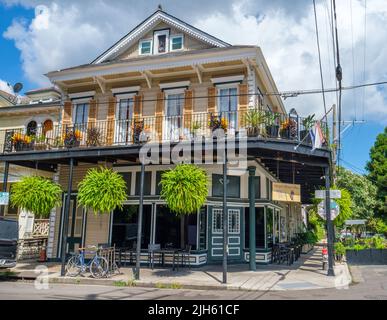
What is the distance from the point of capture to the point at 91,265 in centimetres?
1269

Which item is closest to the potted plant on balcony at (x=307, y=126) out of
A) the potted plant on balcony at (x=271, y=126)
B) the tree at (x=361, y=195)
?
the potted plant on balcony at (x=271, y=126)

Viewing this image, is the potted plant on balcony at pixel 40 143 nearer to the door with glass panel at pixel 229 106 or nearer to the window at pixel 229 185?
the window at pixel 229 185

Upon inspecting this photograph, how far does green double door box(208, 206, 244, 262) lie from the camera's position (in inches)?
601

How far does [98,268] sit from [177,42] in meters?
10.2

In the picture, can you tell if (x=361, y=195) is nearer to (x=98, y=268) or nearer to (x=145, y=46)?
(x=145, y=46)

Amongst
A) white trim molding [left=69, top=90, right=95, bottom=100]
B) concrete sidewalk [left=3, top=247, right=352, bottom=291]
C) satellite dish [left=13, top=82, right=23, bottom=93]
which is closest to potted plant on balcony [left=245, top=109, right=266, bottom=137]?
Result: concrete sidewalk [left=3, top=247, right=352, bottom=291]

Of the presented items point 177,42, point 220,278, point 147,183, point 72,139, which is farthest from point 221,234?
point 177,42

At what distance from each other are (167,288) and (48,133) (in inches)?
461

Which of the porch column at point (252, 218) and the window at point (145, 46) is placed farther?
the window at point (145, 46)

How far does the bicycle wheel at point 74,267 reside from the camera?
13.1 metres

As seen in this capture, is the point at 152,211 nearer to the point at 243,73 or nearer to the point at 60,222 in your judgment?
the point at 60,222

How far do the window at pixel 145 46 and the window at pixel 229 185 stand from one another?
6695 millimetres

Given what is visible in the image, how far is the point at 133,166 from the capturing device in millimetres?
16516
